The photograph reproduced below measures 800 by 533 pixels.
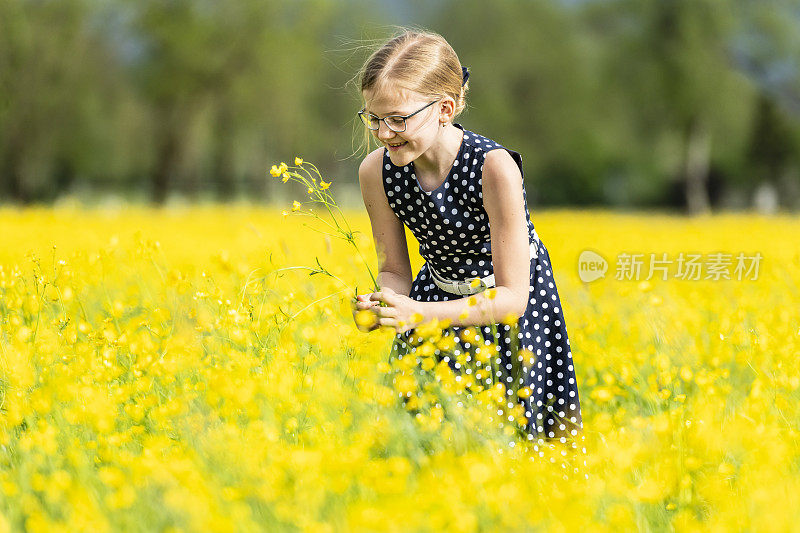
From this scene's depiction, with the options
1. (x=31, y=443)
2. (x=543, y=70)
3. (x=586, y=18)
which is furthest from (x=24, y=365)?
(x=543, y=70)

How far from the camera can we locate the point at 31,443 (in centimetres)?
234

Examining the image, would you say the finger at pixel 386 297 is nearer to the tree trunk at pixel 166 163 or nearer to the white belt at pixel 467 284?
the white belt at pixel 467 284

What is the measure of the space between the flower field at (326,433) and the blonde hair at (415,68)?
1.74 feet

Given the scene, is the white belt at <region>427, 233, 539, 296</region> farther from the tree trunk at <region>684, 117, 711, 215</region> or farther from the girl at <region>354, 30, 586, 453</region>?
the tree trunk at <region>684, 117, 711, 215</region>

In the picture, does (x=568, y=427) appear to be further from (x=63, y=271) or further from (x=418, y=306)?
(x=63, y=271)

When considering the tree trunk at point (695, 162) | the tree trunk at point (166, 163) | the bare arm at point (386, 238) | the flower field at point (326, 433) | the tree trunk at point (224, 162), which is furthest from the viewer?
the tree trunk at point (224, 162)

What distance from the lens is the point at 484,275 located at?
268 cm

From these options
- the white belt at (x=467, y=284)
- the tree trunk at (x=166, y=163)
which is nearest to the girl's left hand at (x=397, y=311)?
the white belt at (x=467, y=284)

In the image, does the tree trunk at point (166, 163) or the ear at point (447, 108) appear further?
the tree trunk at point (166, 163)

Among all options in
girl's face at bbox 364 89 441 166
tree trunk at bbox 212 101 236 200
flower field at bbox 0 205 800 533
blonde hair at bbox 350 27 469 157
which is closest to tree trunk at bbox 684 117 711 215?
tree trunk at bbox 212 101 236 200

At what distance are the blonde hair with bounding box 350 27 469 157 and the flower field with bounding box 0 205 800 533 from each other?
53 cm

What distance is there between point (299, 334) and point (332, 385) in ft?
3.36

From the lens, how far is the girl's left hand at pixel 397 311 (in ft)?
7.70

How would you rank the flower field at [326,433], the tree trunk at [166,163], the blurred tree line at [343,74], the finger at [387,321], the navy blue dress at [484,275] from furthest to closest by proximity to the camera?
the tree trunk at [166,163], the blurred tree line at [343,74], the navy blue dress at [484,275], the finger at [387,321], the flower field at [326,433]
